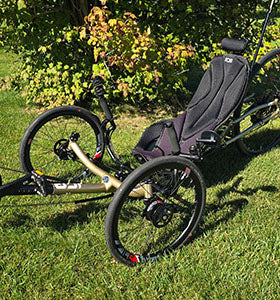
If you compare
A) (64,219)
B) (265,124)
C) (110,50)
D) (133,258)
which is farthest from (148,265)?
(110,50)

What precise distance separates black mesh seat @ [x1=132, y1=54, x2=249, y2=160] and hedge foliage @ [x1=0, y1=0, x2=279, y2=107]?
1.15 meters

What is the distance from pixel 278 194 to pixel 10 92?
5.05 m

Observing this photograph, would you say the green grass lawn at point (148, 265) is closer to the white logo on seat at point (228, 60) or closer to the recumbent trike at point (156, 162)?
the recumbent trike at point (156, 162)

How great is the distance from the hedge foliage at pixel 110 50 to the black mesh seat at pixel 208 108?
45.3 inches

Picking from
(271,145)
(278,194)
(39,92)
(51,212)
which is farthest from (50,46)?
(278,194)

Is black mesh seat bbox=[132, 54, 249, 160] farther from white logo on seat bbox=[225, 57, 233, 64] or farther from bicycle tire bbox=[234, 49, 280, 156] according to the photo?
bicycle tire bbox=[234, 49, 280, 156]

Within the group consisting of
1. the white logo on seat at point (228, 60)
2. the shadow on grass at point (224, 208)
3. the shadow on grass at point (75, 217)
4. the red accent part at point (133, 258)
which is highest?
the white logo on seat at point (228, 60)

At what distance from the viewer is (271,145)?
A: 3939 millimetres

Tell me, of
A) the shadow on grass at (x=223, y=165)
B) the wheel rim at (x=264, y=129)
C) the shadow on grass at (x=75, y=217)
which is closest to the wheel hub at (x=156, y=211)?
the shadow on grass at (x=75, y=217)

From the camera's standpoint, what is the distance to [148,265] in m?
2.27

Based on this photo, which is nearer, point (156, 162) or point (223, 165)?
point (156, 162)

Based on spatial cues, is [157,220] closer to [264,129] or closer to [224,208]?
[224,208]

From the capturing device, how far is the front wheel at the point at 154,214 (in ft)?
6.58

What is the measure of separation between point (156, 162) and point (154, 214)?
38cm
